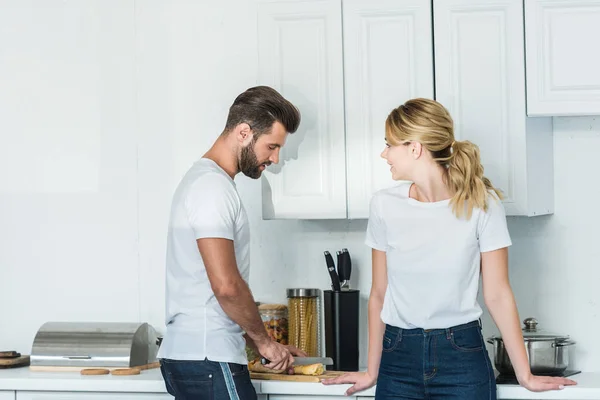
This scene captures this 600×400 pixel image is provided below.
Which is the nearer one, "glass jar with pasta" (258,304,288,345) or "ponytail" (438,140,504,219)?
"ponytail" (438,140,504,219)

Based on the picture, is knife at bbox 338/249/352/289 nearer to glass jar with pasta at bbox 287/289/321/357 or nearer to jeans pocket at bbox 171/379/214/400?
glass jar with pasta at bbox 287/289/321/357

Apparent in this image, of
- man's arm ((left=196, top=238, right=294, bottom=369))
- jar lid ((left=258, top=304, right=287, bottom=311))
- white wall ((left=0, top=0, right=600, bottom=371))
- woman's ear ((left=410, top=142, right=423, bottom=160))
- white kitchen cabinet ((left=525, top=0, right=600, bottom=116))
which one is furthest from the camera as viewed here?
white wall ((left=0, top=0, right=600, bottom=371))

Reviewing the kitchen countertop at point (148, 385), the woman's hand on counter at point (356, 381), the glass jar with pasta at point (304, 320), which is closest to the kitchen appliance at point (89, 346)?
the kitchen countertop at point (148, 385)

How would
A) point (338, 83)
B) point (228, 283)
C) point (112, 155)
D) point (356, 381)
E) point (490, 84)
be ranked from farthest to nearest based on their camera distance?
point (112, 155), point (338, 83), point (490, 84), point (356, 381), point (228, 283)

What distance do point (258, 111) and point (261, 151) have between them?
4.7 inches

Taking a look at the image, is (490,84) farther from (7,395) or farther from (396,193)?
(7,395)

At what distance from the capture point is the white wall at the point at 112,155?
11.1ft

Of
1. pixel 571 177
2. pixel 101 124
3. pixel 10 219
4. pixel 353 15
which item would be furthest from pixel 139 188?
pixel 571 177

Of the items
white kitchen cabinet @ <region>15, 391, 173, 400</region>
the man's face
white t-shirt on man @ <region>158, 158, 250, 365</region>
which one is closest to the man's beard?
the man's face

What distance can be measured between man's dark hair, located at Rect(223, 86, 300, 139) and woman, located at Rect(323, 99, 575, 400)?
34cm

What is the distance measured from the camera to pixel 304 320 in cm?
316

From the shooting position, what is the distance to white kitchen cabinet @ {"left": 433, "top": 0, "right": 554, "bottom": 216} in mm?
2836

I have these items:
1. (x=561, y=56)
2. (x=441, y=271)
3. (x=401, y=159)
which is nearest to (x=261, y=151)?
→ (x=401, y=159)

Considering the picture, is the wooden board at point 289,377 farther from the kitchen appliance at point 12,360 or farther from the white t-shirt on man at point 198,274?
the kitchen appliance at point 12,360
